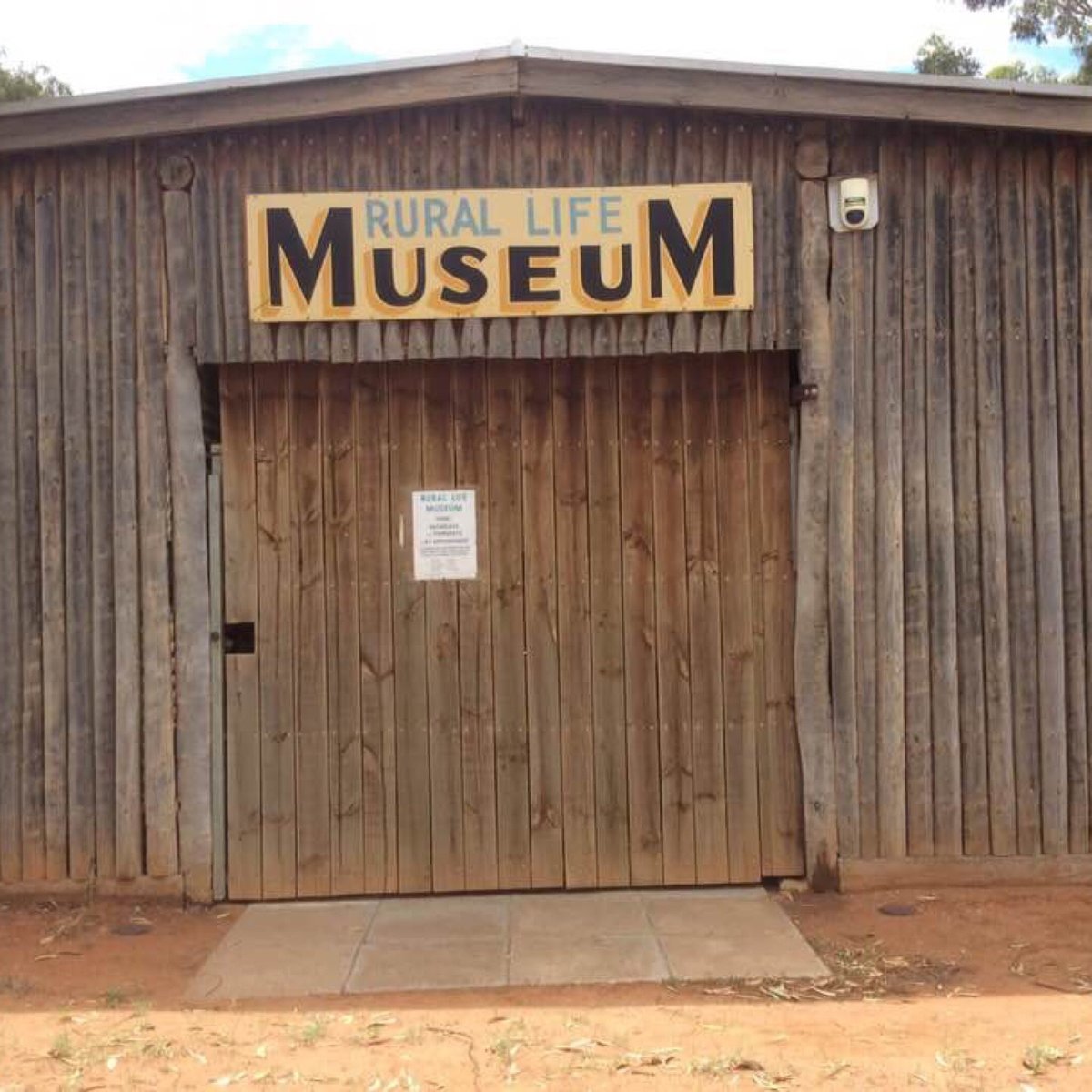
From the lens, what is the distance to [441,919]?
17.1 feet

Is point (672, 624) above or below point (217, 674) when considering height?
above

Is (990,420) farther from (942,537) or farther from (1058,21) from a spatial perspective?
(1058,21)

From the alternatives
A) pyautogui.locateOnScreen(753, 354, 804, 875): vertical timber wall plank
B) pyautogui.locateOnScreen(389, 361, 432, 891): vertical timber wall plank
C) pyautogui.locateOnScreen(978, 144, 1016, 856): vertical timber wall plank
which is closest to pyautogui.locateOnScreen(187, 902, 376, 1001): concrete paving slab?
pyautogui.locateOnScreen(389, 361, 432, 891): vertical timber wall plank

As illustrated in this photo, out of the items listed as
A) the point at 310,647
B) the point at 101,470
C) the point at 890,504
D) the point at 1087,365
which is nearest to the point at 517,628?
the point at 310,647

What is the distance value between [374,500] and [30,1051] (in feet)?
9.04

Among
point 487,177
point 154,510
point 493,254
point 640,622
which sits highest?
point 487,177

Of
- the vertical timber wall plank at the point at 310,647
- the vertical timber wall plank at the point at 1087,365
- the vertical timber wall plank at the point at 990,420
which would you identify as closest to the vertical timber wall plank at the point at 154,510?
the vertical timber wall plank at the point at 310,647

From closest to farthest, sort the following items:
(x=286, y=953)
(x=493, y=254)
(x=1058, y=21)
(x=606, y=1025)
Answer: (x=606, y=1025)
(x=286, y=953)
(x=493, y=254)
(x=1058, y=21)

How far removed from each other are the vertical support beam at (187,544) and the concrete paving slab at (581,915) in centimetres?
155

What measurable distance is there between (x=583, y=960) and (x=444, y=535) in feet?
6.87

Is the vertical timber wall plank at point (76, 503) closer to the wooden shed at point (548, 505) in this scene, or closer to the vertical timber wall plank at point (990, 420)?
Answer: the wooden shed at point (548, 505)

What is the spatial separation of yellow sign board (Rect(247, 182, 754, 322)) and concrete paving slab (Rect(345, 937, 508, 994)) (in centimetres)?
289

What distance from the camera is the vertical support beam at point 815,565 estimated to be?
541 centimetres

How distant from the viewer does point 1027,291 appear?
5.50 m
